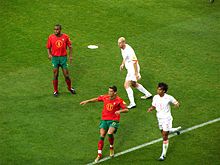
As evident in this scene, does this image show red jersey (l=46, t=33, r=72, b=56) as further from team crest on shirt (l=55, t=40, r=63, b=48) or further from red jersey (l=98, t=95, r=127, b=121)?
red jersey (l=98, t=95, r=127, b=121)

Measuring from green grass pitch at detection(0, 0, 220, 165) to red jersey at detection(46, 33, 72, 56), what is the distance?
1.57 metres

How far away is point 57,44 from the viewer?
2002 cm

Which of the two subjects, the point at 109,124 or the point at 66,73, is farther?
the point at 66,73

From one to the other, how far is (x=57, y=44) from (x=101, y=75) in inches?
110

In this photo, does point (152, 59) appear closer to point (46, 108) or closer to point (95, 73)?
point (95, 73)

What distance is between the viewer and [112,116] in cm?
1670

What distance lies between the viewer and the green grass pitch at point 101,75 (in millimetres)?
17500

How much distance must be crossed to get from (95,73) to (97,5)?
717cm

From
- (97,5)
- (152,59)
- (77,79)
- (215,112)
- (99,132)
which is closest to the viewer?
(99,132)

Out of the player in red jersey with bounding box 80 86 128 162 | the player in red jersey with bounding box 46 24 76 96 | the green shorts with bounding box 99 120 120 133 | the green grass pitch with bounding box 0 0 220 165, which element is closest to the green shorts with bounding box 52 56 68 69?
the player in red jersey with bounding box 46 24 76 96

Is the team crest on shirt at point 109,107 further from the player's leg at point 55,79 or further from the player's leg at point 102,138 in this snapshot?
the player's leg at point 55,79

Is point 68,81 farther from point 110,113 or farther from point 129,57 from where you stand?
point 110,113

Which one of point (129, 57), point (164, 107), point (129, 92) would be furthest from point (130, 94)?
point (164, 107)

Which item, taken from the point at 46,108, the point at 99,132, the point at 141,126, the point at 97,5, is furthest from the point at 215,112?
the point at 97,5
